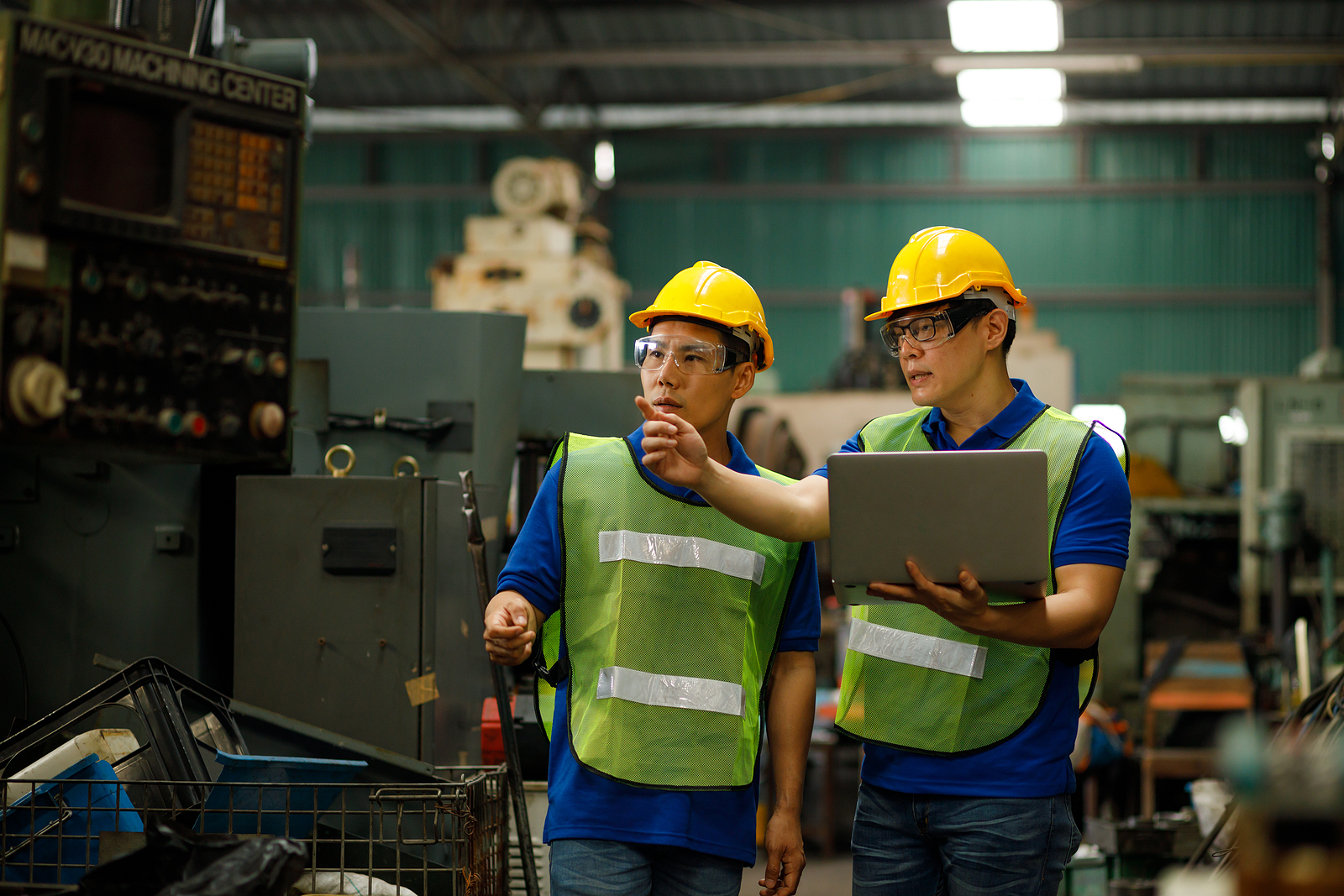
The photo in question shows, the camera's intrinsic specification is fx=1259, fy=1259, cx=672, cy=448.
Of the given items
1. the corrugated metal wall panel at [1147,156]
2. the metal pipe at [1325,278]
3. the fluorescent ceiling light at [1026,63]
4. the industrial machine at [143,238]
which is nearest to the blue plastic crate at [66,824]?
the industrial machine at [143,238]

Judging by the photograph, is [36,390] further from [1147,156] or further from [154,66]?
[1147,156]

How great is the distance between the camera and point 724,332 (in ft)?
6.42

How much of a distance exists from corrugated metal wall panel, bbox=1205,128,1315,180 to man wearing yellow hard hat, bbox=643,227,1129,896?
1360 centimetres

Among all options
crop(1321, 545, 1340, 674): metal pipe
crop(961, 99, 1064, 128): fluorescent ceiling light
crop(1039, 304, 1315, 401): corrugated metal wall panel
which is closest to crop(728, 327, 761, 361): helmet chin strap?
crop(1321, 545, 1340, 674): metal pipe

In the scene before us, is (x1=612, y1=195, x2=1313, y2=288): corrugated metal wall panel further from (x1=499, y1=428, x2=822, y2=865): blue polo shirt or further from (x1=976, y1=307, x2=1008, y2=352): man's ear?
(x1=499, y1=428, x2=822, y2=865): blue polo shirt

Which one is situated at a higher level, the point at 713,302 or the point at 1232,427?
the point at 1232,427

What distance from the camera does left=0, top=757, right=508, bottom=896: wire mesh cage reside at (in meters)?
1.69

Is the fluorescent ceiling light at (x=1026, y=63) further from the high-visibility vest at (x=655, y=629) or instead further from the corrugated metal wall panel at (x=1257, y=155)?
the high-visibility vest at (x=655, y=629)

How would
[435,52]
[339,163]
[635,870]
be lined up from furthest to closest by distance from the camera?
[339,163]
[435,52]
[635,870]

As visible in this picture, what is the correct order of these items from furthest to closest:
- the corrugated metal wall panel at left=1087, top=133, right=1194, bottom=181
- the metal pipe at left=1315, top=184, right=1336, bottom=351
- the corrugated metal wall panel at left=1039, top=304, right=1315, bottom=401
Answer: the corrugated metal wall panel at left=1087, top=133, right=1194, bottom=181, the corrugated metal wall panel at left=1039, top=304, right=1315, bottom=401, the metal pipe at left=1315, top=184, right=1336, bottom=351

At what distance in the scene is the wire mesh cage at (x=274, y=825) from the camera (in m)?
1.69

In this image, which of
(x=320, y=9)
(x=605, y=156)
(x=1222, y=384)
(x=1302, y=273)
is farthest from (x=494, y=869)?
(x=1302, y=273)

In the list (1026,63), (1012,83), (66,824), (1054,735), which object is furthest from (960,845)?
(1012,83)

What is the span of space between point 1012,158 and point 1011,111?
103 inches
